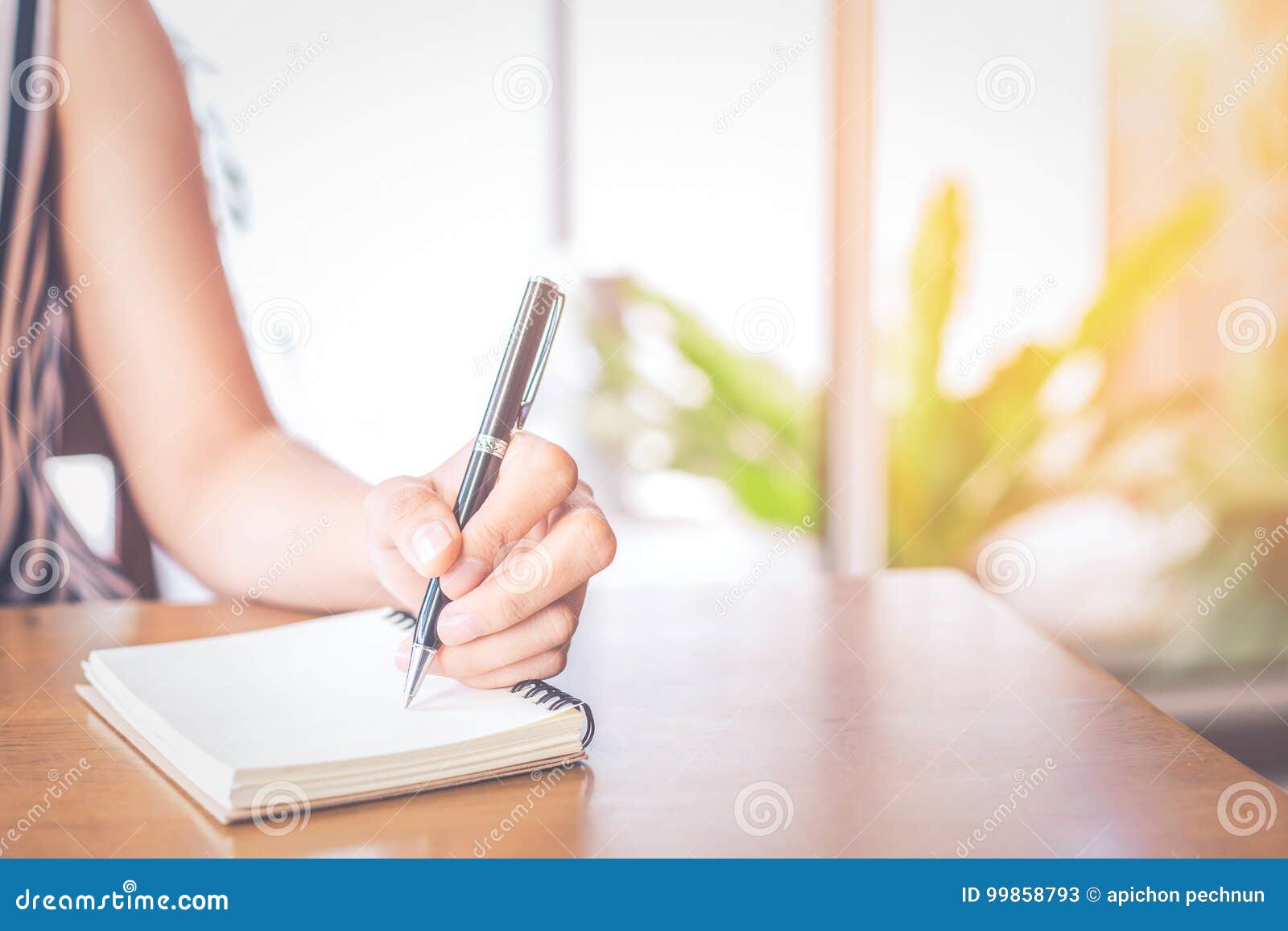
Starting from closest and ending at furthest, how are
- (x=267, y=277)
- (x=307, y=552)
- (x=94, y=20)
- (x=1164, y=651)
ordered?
1. (x=307, y=552)
2. (x=94, y=20)
3. (x=1164, y=651)
4. (x=267, y=277)

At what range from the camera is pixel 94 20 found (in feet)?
4.70

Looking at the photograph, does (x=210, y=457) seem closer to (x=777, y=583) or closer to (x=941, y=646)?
(x=777, y=583)

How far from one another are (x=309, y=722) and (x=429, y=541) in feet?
0.47

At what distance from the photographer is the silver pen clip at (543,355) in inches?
31.0

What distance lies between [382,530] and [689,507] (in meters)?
2.44
